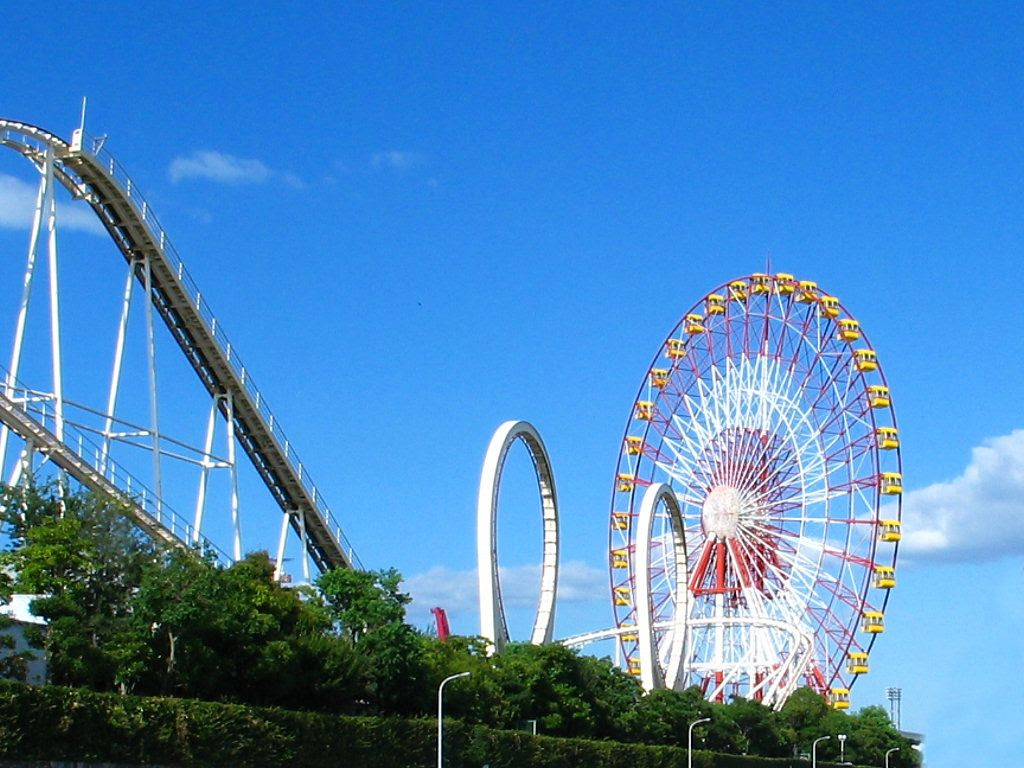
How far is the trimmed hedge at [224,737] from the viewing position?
129ft

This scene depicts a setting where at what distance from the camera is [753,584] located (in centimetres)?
8919

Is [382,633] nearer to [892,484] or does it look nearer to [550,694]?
[550,694]

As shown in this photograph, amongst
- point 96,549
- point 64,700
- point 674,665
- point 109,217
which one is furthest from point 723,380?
point 64,700

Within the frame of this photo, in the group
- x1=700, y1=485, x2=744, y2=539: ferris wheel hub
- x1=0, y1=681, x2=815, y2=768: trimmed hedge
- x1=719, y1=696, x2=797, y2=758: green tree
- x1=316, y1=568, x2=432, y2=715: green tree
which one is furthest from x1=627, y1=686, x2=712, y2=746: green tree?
x1=316, y1=568, x2=432, y2=715: green tree

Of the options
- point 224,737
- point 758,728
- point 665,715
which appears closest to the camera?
point 224,737

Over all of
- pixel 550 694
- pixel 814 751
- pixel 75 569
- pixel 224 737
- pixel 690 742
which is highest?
pixel 75 569

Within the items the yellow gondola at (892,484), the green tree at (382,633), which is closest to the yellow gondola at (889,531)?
the yellow gondola at (892,484)

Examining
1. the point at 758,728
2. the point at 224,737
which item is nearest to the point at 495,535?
the point at 224,737

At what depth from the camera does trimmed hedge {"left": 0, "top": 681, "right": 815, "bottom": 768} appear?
39.2m

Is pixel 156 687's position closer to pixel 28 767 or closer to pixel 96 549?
pixel 96 549

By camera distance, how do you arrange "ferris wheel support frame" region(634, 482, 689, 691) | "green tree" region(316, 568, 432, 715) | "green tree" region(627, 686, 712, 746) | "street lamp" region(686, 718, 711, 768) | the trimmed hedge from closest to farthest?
1. the trimmed hedge
2. "green tree" region(316, 568, 432, 715)
3. "green tree" region(627, 686, 712, 746)
4. "street lamp" region(686, 718, 711, 768)
5. "ferris wheel support frame" region(634, 482, 689, 691)

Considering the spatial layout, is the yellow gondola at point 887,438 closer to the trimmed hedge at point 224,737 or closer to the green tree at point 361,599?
the trimmed hedge at point 224,737

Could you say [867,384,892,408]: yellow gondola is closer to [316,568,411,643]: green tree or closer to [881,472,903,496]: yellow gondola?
[881,472,903,496]: yellow gondola

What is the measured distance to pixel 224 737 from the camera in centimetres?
4431
